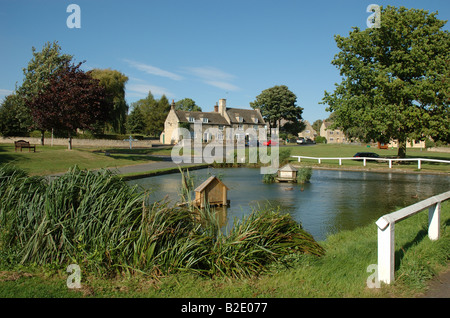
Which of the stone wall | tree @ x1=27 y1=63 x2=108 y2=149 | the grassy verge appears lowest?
the grassy verge

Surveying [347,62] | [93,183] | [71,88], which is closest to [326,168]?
[347,62]

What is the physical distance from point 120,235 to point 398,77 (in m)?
36.4

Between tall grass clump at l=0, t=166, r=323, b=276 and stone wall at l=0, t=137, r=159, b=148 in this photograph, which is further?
stone wall at l=0, t=137, r=159, b=148

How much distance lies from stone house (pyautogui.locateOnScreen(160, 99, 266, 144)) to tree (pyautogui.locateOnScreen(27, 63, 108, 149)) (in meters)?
39.4

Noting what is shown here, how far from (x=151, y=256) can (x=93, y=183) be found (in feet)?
6.40

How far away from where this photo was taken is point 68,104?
109ft

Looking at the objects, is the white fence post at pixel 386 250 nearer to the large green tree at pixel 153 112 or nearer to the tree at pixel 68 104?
the tree at pixel 68 104

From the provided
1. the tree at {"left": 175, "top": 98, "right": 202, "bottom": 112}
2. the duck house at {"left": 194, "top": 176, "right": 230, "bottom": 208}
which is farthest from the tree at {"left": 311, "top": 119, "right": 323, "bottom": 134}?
the duck house at {"left": 194, "top": 176, "right": 230, "bottom": 208}

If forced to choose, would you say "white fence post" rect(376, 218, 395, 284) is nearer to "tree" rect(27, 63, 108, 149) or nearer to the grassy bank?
the grassy bank

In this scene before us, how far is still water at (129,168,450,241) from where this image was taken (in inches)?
462

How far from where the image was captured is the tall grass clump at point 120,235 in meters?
5.70

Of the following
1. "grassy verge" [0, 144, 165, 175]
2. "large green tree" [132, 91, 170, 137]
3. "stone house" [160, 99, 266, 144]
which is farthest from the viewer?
"large green tree" [132, 91, 170, 137]
